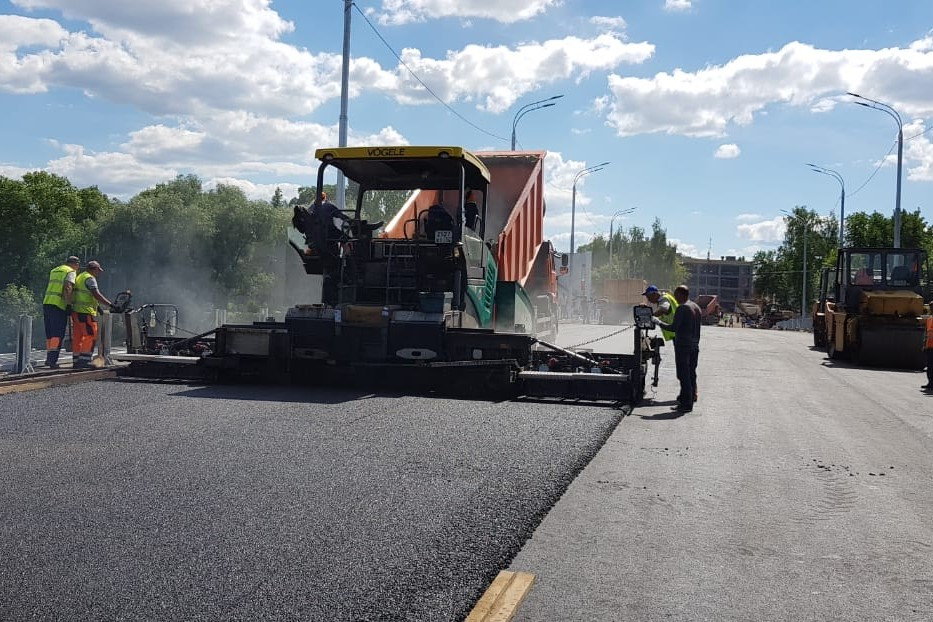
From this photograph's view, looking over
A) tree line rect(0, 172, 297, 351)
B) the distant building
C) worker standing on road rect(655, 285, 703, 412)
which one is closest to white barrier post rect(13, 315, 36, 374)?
worker standing on road rect(655, 285, 703, 412)

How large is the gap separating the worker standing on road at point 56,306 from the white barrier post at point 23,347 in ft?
1.86

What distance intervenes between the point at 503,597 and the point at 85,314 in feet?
27.7

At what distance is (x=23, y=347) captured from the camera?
31.0ft

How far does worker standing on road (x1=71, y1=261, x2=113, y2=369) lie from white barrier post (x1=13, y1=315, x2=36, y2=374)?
2.07ft

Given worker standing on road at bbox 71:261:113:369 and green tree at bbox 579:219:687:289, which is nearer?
worker standing on road at bbox 71:261:113:369

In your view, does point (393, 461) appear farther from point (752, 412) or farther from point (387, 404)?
point (752, 412)

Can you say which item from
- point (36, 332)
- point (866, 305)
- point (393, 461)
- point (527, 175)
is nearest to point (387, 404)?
point (393, 461)

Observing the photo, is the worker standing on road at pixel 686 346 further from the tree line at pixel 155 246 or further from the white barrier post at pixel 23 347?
the tree line at pixel 155 246

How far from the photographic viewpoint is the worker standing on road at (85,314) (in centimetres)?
1007

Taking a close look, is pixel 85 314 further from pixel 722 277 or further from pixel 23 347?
pixel 722 277

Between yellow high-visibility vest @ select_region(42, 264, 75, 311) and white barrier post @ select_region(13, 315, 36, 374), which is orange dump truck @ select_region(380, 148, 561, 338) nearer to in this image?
yellow high-visibility vest @ select_region(42, 264, 75, 311)

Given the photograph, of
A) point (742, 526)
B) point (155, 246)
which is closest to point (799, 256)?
point (155, 246)

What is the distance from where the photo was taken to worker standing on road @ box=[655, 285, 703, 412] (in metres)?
8.41

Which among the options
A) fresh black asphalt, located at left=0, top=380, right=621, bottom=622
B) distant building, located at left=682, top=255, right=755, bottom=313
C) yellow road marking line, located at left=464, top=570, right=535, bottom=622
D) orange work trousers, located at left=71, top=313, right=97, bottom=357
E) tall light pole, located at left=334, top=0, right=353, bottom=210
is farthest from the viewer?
distant building, located at left=682, top=255, right=755, bottom=313
